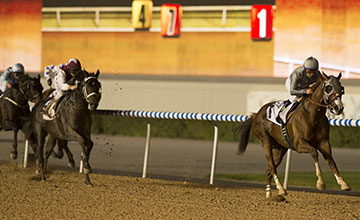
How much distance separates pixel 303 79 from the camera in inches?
358

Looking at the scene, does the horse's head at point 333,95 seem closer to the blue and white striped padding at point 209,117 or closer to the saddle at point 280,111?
the saddle at point 280,111

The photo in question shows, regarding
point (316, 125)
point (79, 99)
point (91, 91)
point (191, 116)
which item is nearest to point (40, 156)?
point (79, 99)

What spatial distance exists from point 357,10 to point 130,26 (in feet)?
20.1

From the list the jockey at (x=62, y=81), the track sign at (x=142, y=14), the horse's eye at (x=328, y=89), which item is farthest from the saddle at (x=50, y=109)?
the track sign at (x=142, y=14)

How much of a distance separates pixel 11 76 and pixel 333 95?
19.7ft

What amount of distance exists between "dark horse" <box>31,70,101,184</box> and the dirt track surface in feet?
1.45

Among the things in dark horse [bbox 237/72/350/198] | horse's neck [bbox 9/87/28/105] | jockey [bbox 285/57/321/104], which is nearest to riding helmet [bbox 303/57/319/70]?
jockey [bbox 285/57/321/104]

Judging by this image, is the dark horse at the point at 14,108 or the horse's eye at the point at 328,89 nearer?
the horse's eye at the point at 328,89

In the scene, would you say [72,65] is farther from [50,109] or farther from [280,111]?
[280,111]

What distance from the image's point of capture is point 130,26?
74.7 ft

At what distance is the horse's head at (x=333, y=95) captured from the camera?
810 cm

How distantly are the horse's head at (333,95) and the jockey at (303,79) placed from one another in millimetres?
457

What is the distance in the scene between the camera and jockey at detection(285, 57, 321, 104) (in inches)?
345

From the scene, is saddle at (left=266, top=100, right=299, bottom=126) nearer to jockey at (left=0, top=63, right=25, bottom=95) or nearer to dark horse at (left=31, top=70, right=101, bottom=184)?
dark horse at (left=31, top=70, right=101, bottom=184)
